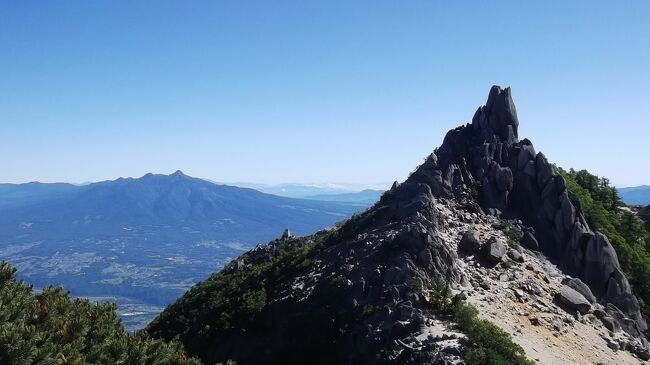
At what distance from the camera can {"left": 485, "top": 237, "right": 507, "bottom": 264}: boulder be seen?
36.6 metres

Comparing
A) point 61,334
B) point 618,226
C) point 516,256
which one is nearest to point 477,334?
point 516,256

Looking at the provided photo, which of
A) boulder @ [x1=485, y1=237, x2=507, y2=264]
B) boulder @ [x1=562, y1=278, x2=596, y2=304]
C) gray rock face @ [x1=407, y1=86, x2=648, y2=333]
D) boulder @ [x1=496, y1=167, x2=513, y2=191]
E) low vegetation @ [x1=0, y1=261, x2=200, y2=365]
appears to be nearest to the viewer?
low vegetation @ [x1=0, y1=261, x2=200, y2=365]

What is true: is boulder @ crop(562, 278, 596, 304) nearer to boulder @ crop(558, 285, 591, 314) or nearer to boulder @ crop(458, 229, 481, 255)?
boulder @ crop(558, 285, 591, 314)

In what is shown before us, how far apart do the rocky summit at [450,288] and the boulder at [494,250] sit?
10 centimetres

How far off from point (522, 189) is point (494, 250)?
11815mm

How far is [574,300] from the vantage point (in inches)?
1383

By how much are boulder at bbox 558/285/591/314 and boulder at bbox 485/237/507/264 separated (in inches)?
177

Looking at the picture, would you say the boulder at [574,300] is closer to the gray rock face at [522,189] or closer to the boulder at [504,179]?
the gray rock face at [522,189]

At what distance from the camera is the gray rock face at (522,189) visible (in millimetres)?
40438

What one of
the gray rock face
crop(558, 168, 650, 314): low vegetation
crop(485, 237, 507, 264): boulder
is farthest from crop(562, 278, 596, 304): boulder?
crop(558, 168, 650, 314): low vegetation

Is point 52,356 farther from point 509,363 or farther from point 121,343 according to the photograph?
point 509,363

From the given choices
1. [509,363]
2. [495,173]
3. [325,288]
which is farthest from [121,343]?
[495,173]

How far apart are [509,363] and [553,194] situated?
23499 mm

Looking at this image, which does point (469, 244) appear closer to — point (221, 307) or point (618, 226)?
point (221, 307)
